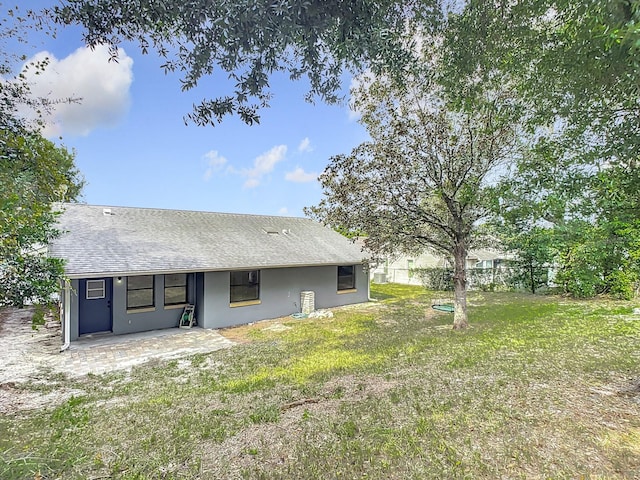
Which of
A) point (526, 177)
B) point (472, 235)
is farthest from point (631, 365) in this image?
point (472, 235)

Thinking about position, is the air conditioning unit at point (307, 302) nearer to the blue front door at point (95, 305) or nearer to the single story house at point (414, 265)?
the blue front door at point (95, 305)

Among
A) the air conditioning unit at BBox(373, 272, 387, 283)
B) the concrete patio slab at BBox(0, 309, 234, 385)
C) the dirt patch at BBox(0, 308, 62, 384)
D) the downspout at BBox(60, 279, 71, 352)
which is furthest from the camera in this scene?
the air conditioning unit at BBox(373, 272, 387, 283)

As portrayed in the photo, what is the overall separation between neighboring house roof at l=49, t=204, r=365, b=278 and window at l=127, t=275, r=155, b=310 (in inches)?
39.1

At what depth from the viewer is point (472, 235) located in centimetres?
1032

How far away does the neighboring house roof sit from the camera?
28.4 ft

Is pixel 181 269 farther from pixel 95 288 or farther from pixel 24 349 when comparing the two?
pixel 24 349

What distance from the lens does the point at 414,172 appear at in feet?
28.5

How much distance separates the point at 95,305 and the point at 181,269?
2753 millimetres

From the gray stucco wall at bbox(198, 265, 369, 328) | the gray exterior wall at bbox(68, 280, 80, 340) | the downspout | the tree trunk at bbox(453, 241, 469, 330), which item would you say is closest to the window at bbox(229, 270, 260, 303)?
the gray stucco wall at bbox(198, 265, 369, 328)

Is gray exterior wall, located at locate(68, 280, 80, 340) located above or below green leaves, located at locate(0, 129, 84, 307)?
below

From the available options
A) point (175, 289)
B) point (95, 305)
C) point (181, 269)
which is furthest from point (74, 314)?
point (181, 269)

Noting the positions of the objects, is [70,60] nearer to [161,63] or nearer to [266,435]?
[161,63]

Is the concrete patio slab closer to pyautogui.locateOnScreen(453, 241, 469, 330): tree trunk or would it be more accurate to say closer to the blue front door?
the blue front door

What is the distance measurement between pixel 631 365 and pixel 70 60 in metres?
10.2
